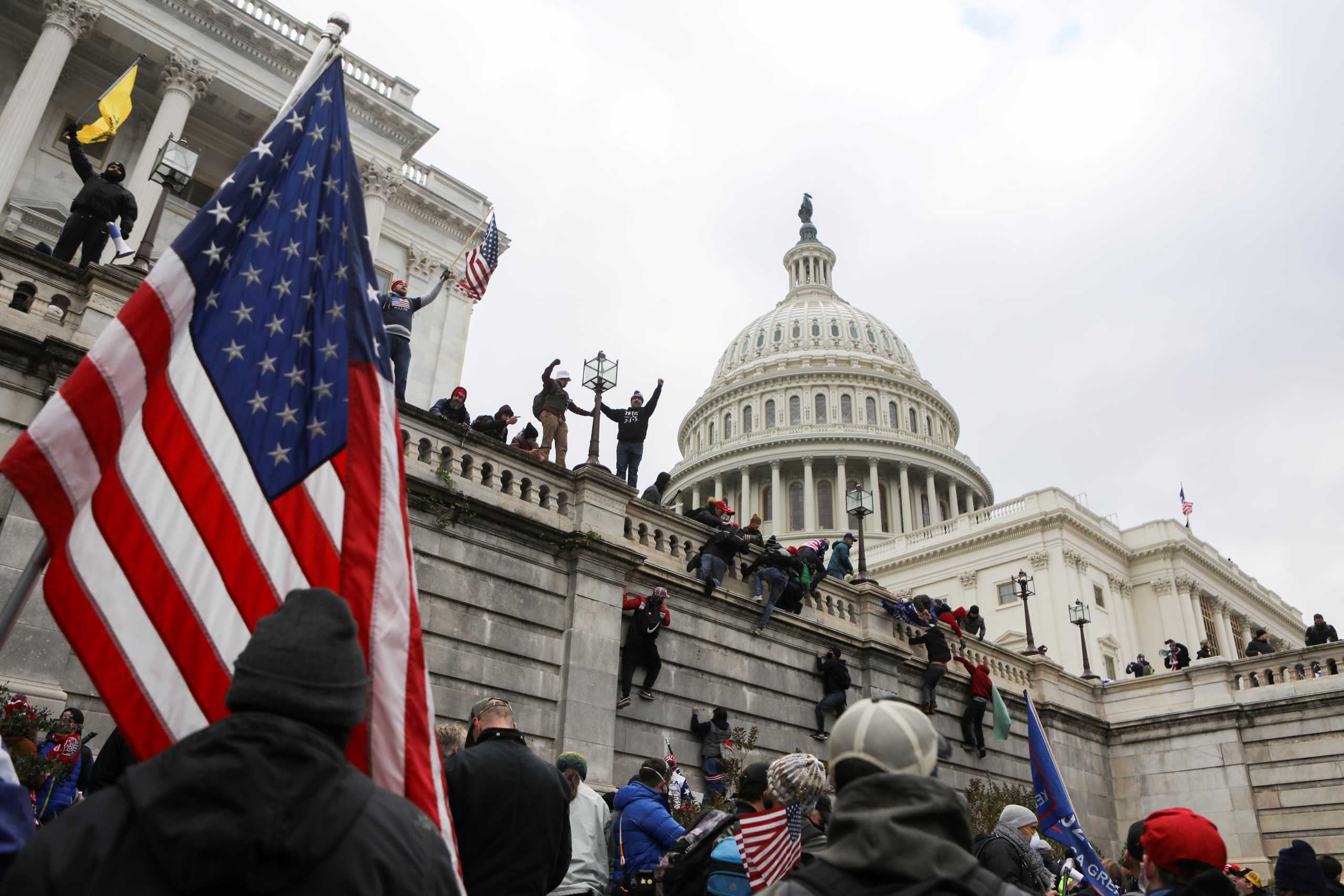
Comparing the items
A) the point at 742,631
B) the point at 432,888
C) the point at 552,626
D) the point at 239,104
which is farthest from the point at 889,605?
the point at 239,104

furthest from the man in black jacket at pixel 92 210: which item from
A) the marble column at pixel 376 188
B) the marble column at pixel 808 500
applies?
the marble column at pixel 808 500

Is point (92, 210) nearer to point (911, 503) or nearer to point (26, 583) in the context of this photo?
point (26, 583)

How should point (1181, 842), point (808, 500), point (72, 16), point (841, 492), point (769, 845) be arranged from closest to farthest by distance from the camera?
point (1181, 842), point (769, 845), point (72, 16), point (841, 492), point (808, 500)

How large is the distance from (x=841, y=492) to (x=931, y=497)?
7.84 m

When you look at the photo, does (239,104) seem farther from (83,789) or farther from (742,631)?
(83,789)

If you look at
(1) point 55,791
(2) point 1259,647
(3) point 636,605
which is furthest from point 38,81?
(2) point 1259,647

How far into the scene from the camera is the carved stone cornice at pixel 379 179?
2906 centimetres

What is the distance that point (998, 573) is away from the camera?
6156cm

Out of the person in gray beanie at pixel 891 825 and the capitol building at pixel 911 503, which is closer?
the person in gray beanie at pixel 891 825

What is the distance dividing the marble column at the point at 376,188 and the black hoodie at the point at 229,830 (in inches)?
1103

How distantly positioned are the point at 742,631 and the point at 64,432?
14.5m

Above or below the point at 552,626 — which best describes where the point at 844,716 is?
below

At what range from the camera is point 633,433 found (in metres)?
18.3

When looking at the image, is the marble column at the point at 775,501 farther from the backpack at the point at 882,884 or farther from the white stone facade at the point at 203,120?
the backpack at the point at 882,884
